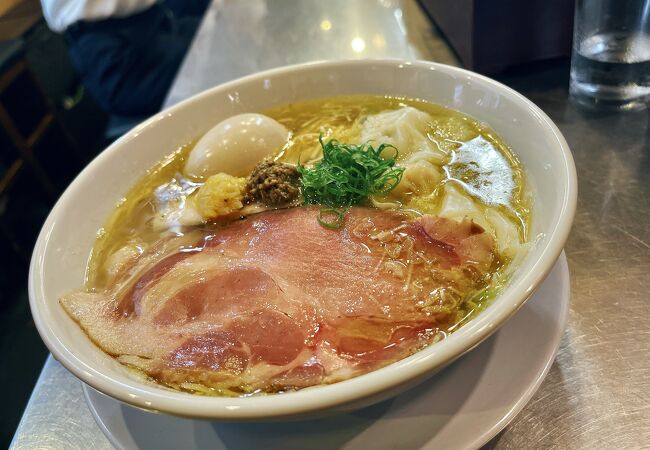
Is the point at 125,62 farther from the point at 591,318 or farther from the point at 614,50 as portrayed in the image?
the point at 591,318

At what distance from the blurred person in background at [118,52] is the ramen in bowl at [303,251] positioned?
153 cm

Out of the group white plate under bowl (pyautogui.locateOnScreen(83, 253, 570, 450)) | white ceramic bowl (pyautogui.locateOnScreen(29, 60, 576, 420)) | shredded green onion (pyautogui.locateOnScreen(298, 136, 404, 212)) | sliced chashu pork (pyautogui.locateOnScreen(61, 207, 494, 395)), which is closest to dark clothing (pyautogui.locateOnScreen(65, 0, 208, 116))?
white ceramic bowl (pyautogui.locateOnScreen(29, 60, 576, 420))

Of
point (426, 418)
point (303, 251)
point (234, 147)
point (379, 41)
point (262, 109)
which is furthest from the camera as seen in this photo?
point (379, 41)

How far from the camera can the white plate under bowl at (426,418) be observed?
2.33 ft

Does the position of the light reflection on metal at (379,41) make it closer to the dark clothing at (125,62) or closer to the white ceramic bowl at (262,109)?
the white ceramic bowl at (262,109)

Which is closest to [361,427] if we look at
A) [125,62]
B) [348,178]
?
[348,178]

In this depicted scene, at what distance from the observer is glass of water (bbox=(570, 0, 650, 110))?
1.40 meters

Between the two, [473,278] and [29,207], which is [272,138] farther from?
[29,207]

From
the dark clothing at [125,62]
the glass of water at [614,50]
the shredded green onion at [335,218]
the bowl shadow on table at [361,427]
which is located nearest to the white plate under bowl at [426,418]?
the bowl shadow on table at [361,427]

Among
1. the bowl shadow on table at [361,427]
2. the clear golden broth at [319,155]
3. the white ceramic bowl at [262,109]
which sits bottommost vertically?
the bowl shadow on table at [361,427]

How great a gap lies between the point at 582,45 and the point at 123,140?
48.1 inches

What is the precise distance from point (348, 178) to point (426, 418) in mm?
480

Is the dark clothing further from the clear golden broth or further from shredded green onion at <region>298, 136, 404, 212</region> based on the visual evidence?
shredded green onion at <region>298, 136, 404, 212</region>

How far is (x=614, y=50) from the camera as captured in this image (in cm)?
144
